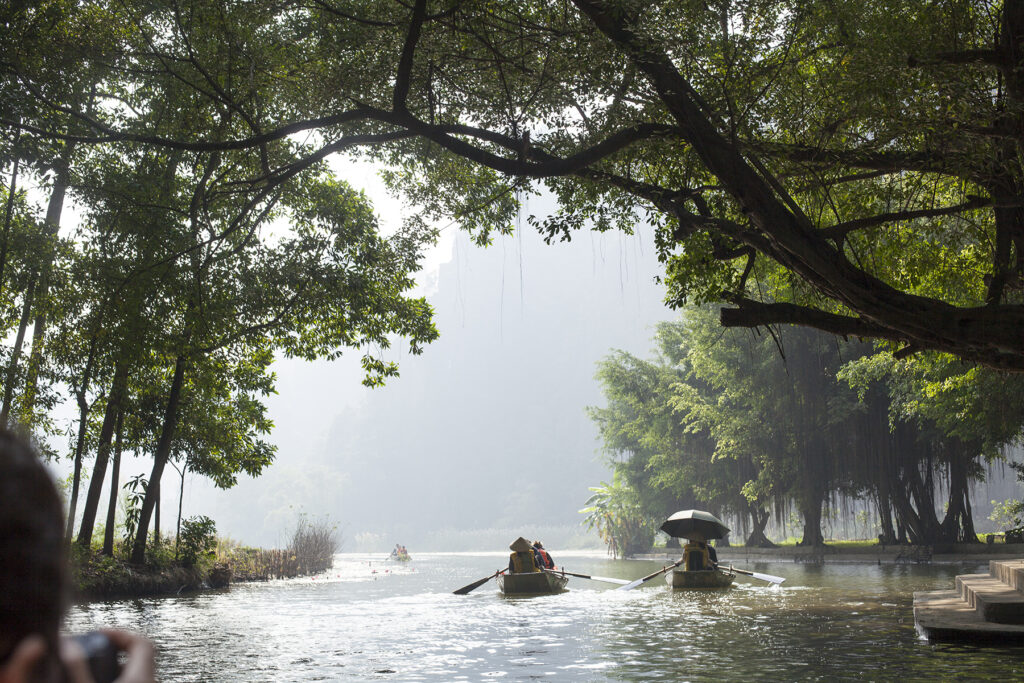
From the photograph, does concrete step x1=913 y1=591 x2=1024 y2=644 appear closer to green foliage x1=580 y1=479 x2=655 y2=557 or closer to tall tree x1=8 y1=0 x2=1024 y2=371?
tall tree x1=8 y1=0 x2=1024 y2=371

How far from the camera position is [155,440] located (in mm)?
24250

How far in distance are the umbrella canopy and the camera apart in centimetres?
2577

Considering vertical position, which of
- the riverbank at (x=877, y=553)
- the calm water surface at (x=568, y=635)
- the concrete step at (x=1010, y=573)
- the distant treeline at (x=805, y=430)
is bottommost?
the riverbank at (x=877, y=553)

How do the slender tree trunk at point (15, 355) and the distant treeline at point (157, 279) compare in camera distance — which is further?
the slender tree trunk at point (15, 355)

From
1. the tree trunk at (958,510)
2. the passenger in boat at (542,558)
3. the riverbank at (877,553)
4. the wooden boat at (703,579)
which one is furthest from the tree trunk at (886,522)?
the passenger in boat at (542,558)

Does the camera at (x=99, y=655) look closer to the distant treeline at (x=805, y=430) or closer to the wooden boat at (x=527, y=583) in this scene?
the distant treeline at (x=805, y=430)

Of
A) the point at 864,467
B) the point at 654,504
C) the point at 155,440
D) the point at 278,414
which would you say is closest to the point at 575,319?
the point at 278,414

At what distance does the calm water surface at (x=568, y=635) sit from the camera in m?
9.98

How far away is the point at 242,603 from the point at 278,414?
A: 596 ft

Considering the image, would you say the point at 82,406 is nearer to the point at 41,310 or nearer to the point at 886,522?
the point at 41,310

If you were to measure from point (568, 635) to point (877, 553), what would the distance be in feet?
75.2

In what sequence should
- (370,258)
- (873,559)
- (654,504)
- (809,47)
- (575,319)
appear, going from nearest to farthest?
1. (809,47)
2. (370,258)
3. (873,559)
4. (654,504)
5. (575,319)

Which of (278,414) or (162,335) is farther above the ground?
(278,414)

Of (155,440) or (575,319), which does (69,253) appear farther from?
(575,319)
